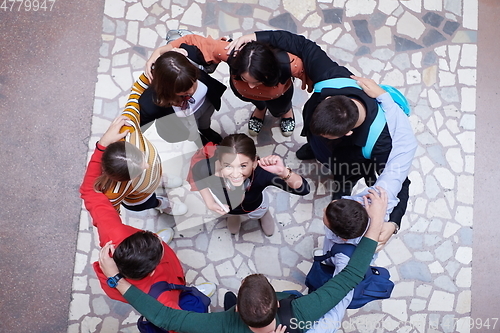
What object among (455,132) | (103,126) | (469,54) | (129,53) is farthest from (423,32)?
(103,126)

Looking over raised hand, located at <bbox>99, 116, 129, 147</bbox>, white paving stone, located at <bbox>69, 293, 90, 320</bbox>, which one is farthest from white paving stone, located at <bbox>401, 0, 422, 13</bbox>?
white paving stone, located at <bbox>69, 293, 90, 320</bbox>

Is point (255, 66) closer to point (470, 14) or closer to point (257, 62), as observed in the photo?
point (257, 62)

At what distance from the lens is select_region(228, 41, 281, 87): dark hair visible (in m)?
3.09

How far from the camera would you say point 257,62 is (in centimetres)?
308

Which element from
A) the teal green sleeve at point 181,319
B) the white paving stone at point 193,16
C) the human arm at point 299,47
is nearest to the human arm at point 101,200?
the teal green sleeve at point 181,319

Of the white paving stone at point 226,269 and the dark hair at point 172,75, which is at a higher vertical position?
the dark hair at point 172,75

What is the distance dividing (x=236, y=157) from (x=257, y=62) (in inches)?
29.0

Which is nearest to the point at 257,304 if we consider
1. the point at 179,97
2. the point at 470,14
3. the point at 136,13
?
the point at 179,97

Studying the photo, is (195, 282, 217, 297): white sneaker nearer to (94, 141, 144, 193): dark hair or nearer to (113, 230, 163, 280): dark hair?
(113, 230, 163, 280): dark hair

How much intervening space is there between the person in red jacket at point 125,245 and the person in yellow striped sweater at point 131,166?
60 millimetres

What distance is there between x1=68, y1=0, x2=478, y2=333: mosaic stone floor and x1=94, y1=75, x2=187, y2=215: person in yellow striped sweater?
1178 mm

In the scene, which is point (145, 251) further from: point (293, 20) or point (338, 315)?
point (293, 20)

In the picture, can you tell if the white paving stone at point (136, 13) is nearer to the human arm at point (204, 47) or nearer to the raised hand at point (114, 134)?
the human arm at point (204, 47)

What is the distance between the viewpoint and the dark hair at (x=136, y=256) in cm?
272
